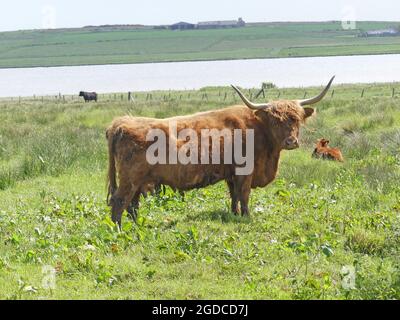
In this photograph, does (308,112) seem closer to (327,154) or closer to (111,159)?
(111,159)

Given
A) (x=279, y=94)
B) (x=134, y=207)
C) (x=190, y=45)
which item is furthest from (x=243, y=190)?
(x=190, y=45)

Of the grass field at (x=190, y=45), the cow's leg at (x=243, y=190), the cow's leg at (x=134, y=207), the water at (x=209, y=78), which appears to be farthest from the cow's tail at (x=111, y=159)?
the grass field at (x=190, y=45)

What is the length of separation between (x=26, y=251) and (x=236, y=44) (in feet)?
470

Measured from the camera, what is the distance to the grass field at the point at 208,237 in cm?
537

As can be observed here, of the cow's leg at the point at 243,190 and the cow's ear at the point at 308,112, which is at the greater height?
the cow's ear at the point at 308,112

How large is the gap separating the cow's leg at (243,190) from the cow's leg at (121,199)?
1314mm

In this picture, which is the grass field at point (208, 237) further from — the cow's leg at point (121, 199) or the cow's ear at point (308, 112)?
the cow's ear at point (308, 112)

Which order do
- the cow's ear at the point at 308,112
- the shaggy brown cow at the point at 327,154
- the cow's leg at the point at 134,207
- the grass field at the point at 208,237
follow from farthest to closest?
the shaggy brown cow at the point at 327,154, the cow's ear at the point at 308,112, the cow's leg at the point at 134,207, the grass field at the point at 208,237

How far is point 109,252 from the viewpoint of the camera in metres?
6.38

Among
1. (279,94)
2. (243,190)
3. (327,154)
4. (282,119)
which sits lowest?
(279,94)

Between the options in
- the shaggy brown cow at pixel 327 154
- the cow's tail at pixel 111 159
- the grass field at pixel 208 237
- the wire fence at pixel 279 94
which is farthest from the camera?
the wire fence at pixel 279 94

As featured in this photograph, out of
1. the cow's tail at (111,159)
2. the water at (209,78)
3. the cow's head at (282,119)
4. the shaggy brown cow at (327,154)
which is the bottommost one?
the water at (209,78)

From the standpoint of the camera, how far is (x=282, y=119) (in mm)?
8070

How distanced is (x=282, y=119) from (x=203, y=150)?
1.06 m
